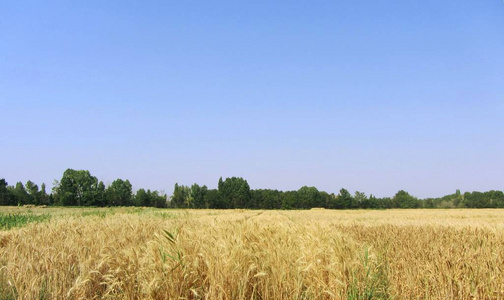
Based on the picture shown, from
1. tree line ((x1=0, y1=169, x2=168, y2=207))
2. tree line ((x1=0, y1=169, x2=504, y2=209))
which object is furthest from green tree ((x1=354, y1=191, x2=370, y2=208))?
tree line ((x1=0, y1=169, x2=168, y2=207))

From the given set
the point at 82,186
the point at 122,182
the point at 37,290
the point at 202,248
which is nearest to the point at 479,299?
the point at 202,248

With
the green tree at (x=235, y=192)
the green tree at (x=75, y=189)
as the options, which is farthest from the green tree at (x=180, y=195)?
the green tree at (x=75, y=189)

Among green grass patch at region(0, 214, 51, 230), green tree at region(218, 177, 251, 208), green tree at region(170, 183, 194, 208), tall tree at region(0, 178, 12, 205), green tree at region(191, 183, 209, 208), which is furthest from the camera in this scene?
green tree at region(170, 183, 194, 208)

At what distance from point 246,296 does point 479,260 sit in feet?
10.8

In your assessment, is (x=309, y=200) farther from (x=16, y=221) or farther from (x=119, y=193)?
(x=16, y=221)

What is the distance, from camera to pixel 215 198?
83.4m

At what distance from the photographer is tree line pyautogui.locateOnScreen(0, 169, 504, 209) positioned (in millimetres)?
79562

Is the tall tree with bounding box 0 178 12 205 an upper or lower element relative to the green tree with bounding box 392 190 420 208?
upper

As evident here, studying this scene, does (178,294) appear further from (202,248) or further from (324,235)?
(324,235)

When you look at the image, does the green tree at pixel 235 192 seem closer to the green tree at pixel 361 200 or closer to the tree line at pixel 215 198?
the tree line at pixel 215 198

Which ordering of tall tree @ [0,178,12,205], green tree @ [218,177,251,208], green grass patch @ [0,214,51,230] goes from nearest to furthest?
green grass patch @ [0,214,51,230], tall tree @ [0,178,12,205], green tree @ [218,177,251,208]

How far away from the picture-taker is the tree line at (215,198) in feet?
261

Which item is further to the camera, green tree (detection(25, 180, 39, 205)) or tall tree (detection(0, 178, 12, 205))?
green tree (detection(25, 180, 39, 205))

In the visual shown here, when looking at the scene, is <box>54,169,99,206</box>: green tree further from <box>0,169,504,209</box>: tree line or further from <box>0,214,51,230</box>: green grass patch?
<box>0,214,51,230</box>: green grass patch
